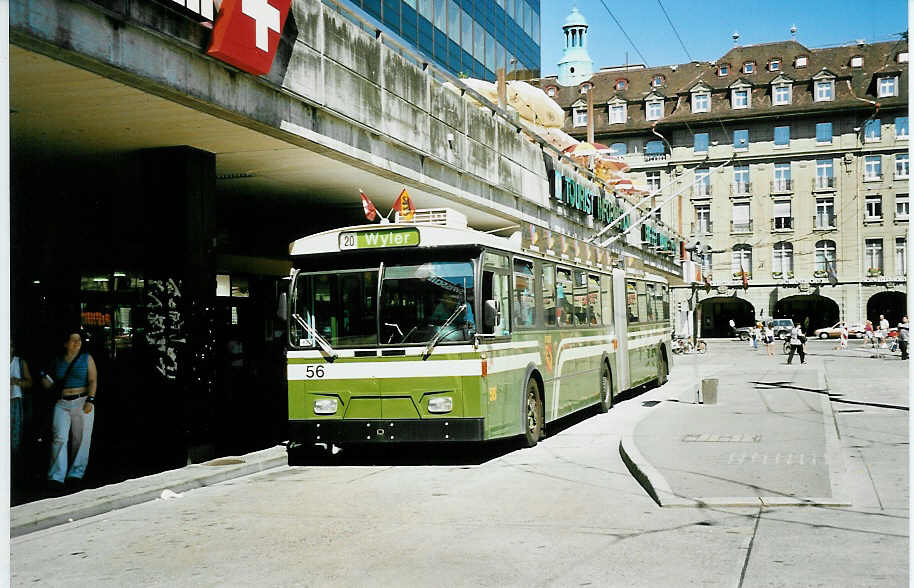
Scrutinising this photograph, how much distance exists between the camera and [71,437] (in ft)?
39.4

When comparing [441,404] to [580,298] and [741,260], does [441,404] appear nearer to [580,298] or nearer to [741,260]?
[580,298]

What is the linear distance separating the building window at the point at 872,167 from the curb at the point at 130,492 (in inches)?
2755

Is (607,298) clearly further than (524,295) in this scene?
Yes

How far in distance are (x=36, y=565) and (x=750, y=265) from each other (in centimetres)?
7720

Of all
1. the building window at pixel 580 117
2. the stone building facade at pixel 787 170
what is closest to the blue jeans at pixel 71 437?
the stone building facade at pixel 787 170

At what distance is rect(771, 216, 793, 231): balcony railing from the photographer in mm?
78938

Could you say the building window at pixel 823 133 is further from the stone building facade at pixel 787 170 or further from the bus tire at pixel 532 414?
the bus tire at pixel 532 414

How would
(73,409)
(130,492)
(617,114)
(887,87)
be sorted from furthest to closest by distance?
(617,114) → (887,87) → (73,409) → (130,492)

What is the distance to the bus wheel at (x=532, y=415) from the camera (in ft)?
47.4

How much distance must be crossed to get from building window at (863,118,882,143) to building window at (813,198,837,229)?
5.09 metres

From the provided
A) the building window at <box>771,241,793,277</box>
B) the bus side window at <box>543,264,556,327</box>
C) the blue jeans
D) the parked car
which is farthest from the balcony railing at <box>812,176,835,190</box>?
the blue jeans

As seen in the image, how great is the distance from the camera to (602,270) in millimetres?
20406

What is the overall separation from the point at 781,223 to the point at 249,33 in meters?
73.0

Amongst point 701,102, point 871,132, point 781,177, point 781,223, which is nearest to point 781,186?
point 781,177
